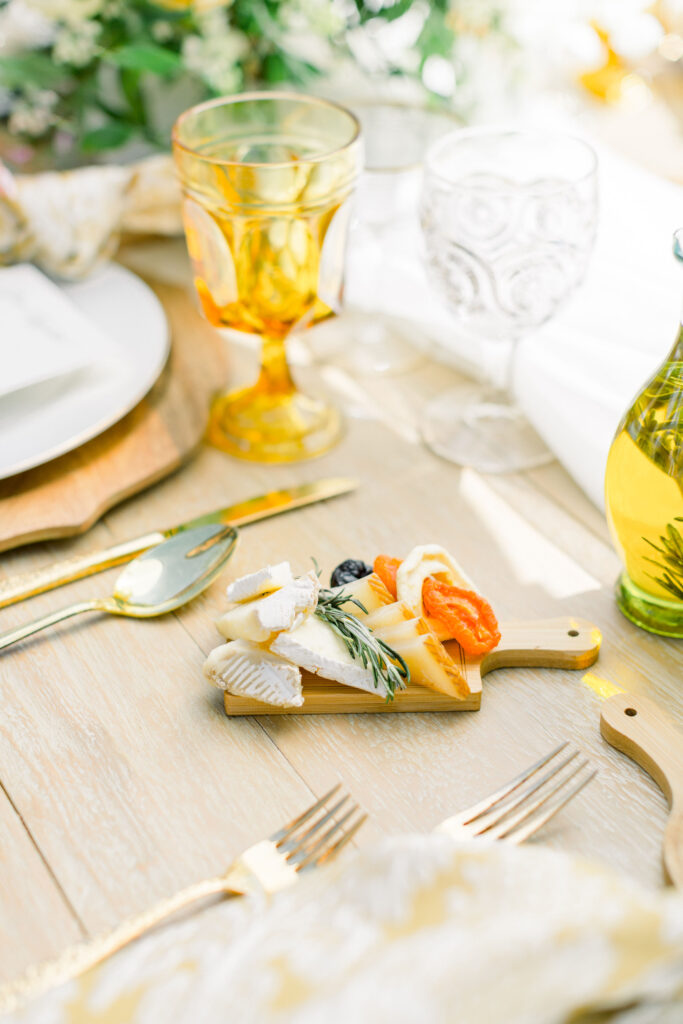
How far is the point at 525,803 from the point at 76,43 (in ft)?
2.80

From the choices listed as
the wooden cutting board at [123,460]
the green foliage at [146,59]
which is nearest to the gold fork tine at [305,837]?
the wooden cutting board at [123,460]

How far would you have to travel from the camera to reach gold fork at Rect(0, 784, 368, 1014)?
0.47m

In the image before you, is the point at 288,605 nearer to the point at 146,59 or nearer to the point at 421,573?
the point at 421,573

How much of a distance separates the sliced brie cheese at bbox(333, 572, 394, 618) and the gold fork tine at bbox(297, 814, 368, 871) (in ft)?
0.45

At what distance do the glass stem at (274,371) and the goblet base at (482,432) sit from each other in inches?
4.9

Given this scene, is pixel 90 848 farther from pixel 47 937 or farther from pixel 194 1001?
pixel 194 1001

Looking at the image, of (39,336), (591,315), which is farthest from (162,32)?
(591,315)

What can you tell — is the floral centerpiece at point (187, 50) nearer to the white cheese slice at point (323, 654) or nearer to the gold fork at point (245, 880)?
the white cheese slice at point (323, 654)

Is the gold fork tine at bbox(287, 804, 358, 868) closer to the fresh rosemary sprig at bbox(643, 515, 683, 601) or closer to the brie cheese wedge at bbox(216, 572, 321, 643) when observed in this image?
the brie cheese wedge at bbox(216, 572, 321, 643)

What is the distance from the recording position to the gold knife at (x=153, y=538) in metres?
0.71

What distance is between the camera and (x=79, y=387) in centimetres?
83

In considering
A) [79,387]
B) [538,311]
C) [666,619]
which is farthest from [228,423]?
Result: [666,619]

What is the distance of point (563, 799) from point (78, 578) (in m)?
0.36

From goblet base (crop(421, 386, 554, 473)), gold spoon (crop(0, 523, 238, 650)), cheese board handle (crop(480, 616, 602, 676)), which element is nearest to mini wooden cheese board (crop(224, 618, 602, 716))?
cheese board handle (crop(480, 616, 602, 676))
